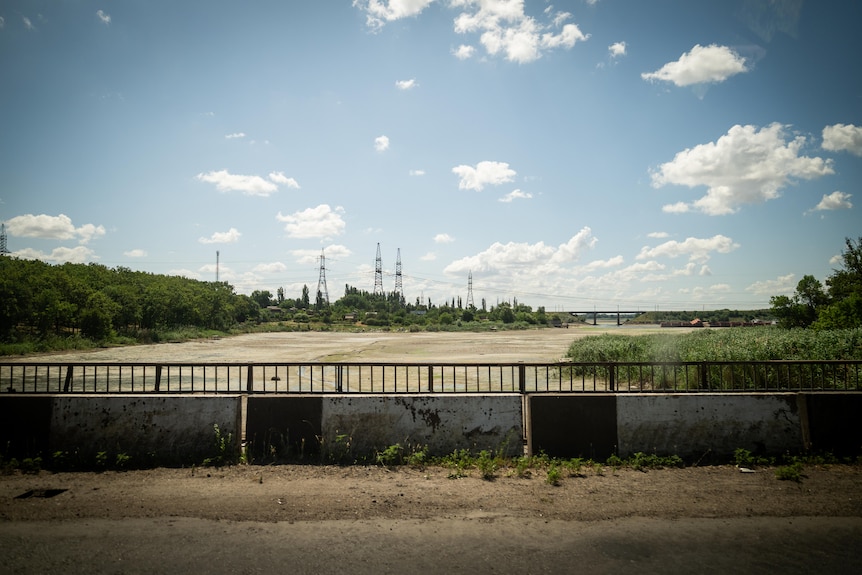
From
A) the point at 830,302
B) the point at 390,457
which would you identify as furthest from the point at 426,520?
the point at 830,302

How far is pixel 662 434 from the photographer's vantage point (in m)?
6.57

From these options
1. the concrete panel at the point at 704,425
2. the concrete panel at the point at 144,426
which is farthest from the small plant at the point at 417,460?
the concrete panel at the point at 704,425

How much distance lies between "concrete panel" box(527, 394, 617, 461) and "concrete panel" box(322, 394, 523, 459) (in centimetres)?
27

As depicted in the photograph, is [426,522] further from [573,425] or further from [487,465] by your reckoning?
[573,425]

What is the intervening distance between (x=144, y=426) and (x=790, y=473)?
8.31 meters

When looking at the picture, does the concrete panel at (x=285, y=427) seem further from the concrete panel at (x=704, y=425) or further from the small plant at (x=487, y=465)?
the concrete panel at (x=704, y=425)

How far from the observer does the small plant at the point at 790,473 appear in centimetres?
576

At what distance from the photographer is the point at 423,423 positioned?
665 cm

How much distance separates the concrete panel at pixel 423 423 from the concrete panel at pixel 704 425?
5.13 ft

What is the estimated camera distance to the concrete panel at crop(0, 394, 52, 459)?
639cm

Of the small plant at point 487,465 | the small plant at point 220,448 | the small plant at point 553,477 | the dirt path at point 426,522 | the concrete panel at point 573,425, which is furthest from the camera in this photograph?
the concrete panel at point 573,425

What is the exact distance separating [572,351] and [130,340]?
140 feet

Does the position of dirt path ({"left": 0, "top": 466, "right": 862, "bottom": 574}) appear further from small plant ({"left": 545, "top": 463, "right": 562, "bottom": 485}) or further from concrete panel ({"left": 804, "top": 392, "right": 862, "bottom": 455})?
concrete panel ({"left": 804, "top": 392, "right": 862, "bottom": 455})

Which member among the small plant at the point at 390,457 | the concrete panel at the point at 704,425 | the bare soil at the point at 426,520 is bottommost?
the bare soil at the point at 426,520
